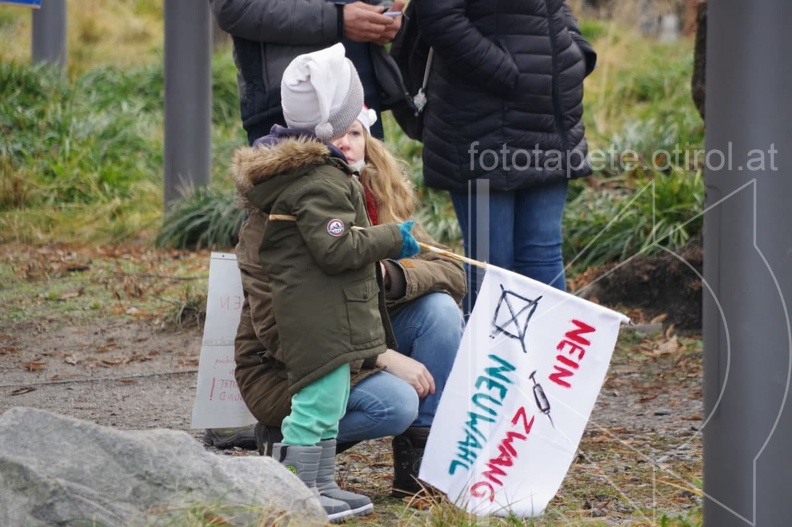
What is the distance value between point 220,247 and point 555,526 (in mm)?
4818

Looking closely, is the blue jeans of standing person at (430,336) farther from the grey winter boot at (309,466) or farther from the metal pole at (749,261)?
the metal pole at (749,261)

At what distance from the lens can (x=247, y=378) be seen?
11.2ft

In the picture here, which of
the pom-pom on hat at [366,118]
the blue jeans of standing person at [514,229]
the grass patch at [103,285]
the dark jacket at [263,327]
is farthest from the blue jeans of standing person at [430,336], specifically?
the grass patch at [103,285]

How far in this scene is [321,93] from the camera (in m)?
3.28

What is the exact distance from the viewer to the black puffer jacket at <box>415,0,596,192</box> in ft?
14.1

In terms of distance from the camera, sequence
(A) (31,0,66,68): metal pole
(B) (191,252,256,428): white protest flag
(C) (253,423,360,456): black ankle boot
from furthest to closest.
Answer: (A) (31,0,66,68): metal pole → (B) (191,252,256,428): white protest flag → (C) (253,423,360,456): black ankle boot

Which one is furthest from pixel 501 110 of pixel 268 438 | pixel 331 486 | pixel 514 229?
pixel 331 486

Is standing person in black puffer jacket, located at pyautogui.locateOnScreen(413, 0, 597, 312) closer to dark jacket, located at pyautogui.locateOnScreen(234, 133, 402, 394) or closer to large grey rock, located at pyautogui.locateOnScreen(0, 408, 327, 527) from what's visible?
dark jacket, located at pyautogui.locateOnScreen(234, 133, 402, 394)

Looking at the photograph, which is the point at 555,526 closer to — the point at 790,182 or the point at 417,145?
the point at 790,182

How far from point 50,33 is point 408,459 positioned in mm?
9198

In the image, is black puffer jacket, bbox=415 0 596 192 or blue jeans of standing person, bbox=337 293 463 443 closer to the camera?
blue jeans of standing person, bbox=337 293 463 443

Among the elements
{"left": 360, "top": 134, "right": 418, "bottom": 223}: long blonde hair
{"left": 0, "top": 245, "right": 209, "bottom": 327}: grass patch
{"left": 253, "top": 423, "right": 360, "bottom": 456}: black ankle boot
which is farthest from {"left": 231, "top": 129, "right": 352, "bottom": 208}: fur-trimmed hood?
{"left": 0, "top": 245, "right": 209, "bottom": 327}: grass patch

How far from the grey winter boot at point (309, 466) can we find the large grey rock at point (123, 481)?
0.87 feet

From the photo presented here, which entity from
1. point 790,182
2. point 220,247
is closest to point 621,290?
point 220,247
